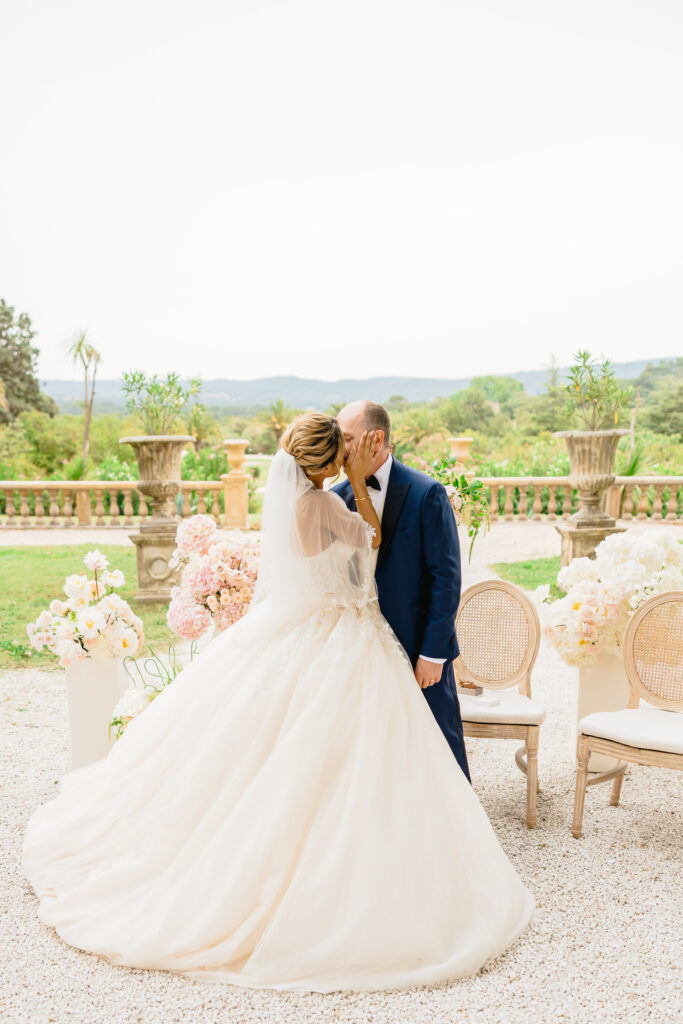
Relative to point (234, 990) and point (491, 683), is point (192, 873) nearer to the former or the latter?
point (234, 990)

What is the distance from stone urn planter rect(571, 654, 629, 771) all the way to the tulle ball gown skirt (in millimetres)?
1417

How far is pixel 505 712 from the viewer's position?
3.42m

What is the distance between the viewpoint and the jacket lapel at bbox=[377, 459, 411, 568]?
2949 mm

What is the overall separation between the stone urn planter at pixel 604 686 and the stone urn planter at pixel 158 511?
4.80m

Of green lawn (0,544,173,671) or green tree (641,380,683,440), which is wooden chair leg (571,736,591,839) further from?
green tree (641,380,683,440)

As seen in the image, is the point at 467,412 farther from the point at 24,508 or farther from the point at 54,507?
the point at 24,508

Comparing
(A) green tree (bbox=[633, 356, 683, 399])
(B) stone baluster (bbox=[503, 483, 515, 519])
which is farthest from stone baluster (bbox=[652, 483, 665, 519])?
(A) green tree (bbox=[633, 356, 683, 399])

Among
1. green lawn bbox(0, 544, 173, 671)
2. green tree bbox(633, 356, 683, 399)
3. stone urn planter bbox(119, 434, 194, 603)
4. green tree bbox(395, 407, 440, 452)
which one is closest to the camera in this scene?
green lawn bbox(0, 544, 173, 671)

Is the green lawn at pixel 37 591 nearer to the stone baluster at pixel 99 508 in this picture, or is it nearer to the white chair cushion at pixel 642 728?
the stone baluster at pixel 99 508

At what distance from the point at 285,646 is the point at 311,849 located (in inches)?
25.0

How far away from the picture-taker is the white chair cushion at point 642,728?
124 inches

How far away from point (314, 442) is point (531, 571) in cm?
799

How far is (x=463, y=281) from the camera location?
139ft

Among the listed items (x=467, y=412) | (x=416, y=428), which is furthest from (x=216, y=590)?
(x=467, y=412)
